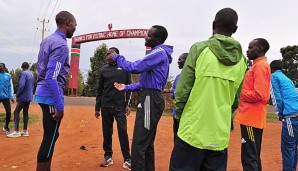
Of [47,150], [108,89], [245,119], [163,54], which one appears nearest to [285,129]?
[245,119]

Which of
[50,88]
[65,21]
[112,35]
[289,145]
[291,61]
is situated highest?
[112,35]

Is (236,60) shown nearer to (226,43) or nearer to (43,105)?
(226,43)

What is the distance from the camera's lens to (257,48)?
4672mm

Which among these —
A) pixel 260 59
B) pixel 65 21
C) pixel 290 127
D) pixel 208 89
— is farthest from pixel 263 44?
pixel 65 21

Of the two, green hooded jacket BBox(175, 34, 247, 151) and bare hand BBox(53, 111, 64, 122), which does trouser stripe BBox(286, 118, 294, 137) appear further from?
bare hand BBox(53, 111, 64, 122)

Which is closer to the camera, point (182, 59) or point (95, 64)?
point (182, 59)

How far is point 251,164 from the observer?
435 cm

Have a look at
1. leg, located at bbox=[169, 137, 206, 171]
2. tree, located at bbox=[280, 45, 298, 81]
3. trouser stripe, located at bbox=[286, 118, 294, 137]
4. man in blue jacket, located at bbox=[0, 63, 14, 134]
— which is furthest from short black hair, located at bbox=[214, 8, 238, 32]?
tree, located at bbox=[280, 45, 298, 81]

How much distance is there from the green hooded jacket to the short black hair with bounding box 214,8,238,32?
140 mm

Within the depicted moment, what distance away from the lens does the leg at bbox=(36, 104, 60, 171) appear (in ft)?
12.7

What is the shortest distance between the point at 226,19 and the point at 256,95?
177 cm

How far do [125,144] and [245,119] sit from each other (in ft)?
7.48

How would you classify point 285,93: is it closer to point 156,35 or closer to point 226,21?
point 156,35

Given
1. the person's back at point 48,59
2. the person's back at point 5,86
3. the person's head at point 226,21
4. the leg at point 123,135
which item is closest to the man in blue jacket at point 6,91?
the person's back at point 5,86
